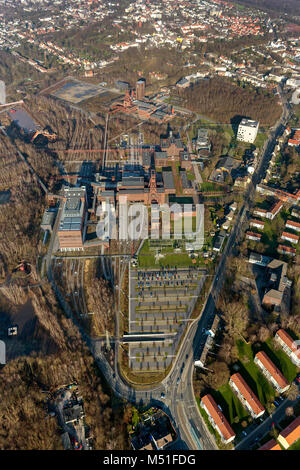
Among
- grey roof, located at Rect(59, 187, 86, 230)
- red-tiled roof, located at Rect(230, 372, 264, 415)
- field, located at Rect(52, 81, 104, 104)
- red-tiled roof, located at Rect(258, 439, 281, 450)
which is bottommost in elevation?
red-tiled roof, located at Rect(258, 439, 281, 450)

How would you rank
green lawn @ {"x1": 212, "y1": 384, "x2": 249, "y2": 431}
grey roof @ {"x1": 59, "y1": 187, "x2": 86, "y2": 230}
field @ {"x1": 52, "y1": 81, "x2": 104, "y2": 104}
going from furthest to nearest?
field @ {"x1": 52, "y1": 81, "x2": 104, "y2": 104}
grey roof @ {"x1": 59, "y1": 187, "x2": 86, "y2": 230}
green lawn @ {"x1": 212, "y1": 384, "x2": 249, "y2": 431}

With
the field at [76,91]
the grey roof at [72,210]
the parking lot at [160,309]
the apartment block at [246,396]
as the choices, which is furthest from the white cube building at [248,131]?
the apartment block at [246,396]

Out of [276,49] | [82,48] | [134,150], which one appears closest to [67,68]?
[82,48]

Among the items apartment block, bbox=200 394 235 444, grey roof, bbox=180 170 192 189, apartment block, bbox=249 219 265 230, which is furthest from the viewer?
grey roof, bbox=180 170 192 189

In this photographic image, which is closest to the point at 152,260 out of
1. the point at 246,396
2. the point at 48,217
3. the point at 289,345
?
the point at 48,217

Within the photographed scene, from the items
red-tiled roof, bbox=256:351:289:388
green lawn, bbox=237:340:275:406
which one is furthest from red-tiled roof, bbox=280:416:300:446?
red-tiled roof, bbox=256:351:289:388

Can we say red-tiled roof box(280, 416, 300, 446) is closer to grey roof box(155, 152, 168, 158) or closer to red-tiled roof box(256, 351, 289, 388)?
red-tiled roof box(256, 351, 289, 388)
